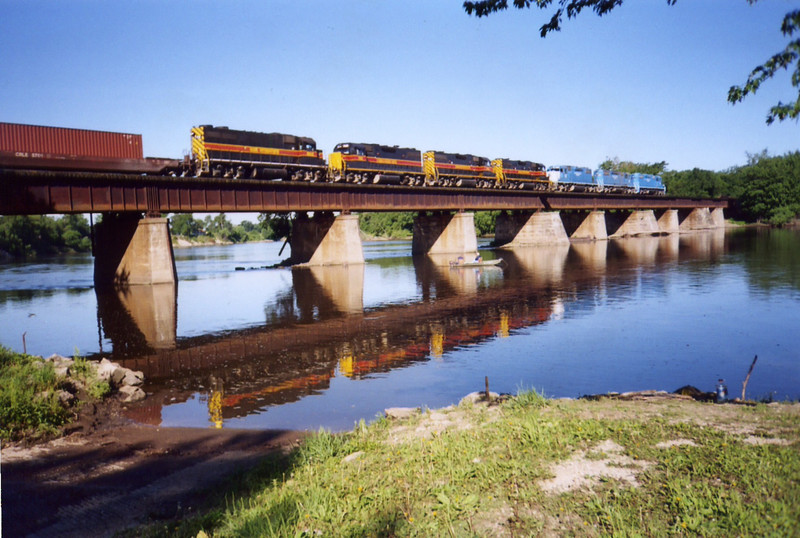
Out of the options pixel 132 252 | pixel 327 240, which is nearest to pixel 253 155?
pixel 132 252

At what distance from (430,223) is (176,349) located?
170ft

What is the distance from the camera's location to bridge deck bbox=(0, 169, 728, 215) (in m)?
31.4

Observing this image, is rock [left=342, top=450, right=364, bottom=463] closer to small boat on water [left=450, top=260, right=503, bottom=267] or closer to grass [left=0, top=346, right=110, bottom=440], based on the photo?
grass [left=0, top=346, right=110, bottom=440]

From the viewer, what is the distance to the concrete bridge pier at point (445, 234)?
65000mm

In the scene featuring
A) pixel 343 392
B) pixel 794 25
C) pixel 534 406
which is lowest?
pixel 343 392

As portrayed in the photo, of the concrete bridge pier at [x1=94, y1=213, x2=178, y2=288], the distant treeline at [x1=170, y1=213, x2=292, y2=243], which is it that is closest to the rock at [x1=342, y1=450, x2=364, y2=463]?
the concrete bridge pier at [x1=94, y1=213, x2=178, y2=288]

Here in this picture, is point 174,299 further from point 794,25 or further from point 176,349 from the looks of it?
point 794,25

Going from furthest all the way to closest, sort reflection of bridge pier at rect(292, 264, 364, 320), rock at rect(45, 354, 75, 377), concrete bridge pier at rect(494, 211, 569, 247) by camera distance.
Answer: concrete bridge pier at rect(494, 211, 569, 247) < reflection of bridge pier at rect(292, 264, 364, 320) < rock at rect(45, 354, 75, 377)

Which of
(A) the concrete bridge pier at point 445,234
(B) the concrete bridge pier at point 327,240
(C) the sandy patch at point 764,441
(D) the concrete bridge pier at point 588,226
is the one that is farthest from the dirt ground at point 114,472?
(D) the concrete bridge pier at point 588,226

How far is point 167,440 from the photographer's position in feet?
36.3

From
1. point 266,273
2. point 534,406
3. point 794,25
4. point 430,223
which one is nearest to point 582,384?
point 534,406

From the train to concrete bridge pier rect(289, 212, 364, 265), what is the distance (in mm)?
4210

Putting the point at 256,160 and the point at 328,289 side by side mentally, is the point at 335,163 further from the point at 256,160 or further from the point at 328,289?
the point at 328,289

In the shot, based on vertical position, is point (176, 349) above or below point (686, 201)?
below
